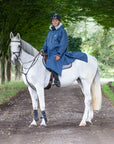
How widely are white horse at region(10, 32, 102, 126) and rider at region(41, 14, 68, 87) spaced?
0.25m

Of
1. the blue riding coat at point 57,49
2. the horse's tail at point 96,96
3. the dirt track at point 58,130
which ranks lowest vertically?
the dirt track at point 58,130

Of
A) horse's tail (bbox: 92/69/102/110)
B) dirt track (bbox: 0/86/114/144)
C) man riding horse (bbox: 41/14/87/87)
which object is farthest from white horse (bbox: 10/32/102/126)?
dirt track (bbox: 0/86/114/144)

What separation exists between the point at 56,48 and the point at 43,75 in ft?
2.92

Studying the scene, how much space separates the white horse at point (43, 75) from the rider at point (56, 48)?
9.7 inches

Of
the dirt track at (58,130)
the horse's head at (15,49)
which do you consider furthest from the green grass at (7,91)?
the horse's head at (15,49)

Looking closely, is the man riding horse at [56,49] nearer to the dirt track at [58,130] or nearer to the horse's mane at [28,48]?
the horse's mane at [28,48]

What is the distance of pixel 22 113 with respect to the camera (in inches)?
470

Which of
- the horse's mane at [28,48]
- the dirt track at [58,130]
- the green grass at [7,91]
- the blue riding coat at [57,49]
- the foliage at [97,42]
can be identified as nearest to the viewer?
the dirt track at [58,130]

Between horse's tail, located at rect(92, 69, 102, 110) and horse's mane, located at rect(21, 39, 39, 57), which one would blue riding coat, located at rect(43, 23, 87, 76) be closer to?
horse's mane, located at rect(21, 39, 39, 57)

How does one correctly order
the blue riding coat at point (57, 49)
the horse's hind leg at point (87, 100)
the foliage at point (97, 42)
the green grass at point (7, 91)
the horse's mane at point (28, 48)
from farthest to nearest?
1. the foliage at point (97, 42)
2. the green grass at point (7, 91)
3. the horse's hind leg at point (87, 100)
4. the blue riding coat at point (57, 49)
5. the horse's mane at point (28, 48)

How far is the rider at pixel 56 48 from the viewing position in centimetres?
912

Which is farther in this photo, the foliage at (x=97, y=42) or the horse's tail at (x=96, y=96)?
the foliage at (x=97, y=42)

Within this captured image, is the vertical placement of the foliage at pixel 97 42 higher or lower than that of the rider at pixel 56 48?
lower

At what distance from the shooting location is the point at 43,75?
9.19 meters
